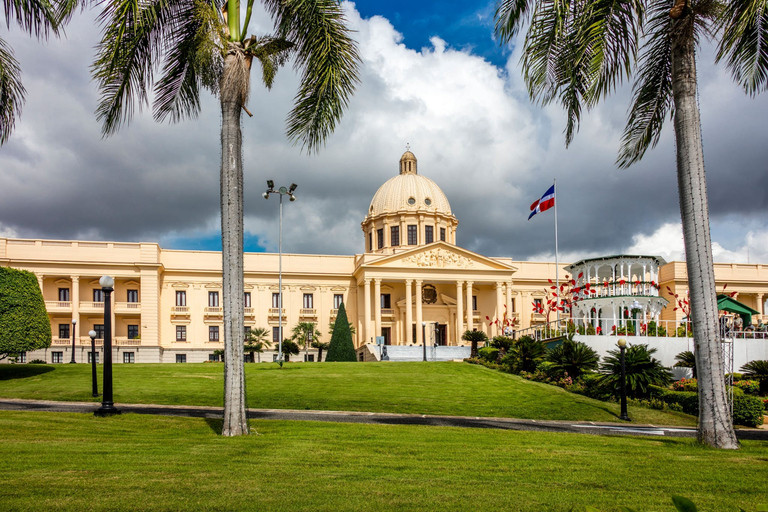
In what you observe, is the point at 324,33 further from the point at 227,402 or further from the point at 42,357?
the point at 42,357

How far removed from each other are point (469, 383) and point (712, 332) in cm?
1588

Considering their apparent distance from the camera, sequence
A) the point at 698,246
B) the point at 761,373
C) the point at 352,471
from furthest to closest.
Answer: the point at 761,373, the point at 698,246, the point at 352,471

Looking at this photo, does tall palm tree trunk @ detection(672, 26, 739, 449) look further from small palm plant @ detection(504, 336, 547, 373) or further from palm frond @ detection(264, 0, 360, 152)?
small palm plant @ detection(504, 336, 547, 373)

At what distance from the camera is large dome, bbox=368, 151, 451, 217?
66.0m

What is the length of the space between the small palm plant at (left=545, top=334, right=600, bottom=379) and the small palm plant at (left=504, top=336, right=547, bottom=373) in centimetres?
310

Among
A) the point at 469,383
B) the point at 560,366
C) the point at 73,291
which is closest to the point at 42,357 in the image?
the point at 73,291

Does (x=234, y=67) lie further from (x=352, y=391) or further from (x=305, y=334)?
(x=305, y=334)

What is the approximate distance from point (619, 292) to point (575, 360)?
22.0 ft

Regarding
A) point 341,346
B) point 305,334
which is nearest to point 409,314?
point 305,334

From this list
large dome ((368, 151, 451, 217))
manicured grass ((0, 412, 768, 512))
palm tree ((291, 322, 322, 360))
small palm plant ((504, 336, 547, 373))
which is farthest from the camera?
large dome ((368, 151, 451, 217))

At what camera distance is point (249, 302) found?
198 feet

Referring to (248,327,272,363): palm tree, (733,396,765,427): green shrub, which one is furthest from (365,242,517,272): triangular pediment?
(733,396,765,427): green shrub

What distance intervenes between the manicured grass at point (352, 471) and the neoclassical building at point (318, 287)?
146 ft

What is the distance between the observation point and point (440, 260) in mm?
59875
